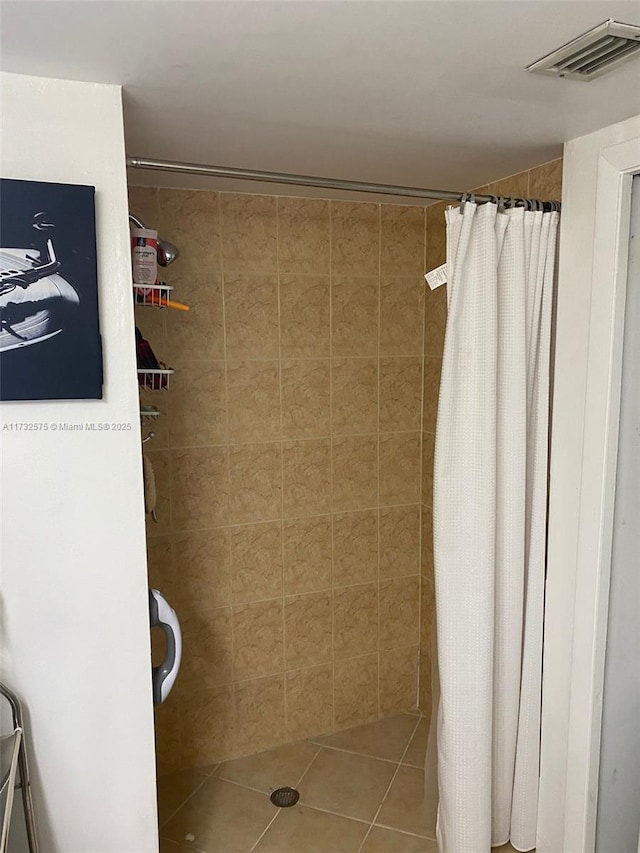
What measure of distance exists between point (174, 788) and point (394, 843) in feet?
2.74

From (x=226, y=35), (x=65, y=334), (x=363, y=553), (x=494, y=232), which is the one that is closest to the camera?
(x=226, y=35)

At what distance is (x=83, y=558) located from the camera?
4.88 ft

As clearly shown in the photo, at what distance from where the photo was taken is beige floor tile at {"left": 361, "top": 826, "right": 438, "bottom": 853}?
2119mm

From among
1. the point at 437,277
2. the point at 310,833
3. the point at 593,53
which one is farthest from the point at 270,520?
the point at 593,53

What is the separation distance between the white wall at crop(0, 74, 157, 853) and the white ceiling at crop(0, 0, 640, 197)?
5.2 inches

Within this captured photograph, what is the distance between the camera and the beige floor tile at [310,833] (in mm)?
2139

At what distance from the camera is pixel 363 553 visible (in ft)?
8.94

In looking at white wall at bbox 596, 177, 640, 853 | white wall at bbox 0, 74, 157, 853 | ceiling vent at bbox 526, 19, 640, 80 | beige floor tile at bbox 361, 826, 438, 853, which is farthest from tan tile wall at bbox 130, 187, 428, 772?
ceiling vent at bbox 526, 19, 640, 80

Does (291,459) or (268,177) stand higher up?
(268,177)

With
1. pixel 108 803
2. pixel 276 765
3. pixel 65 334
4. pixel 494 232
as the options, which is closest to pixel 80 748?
pixel 108 803

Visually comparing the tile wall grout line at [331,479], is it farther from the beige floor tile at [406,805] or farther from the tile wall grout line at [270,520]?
the beige floor tile at [406,805]

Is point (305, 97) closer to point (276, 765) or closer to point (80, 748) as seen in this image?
point (80, 748)

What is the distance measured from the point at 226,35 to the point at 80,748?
1522mm

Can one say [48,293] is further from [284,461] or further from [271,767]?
[271,767]
